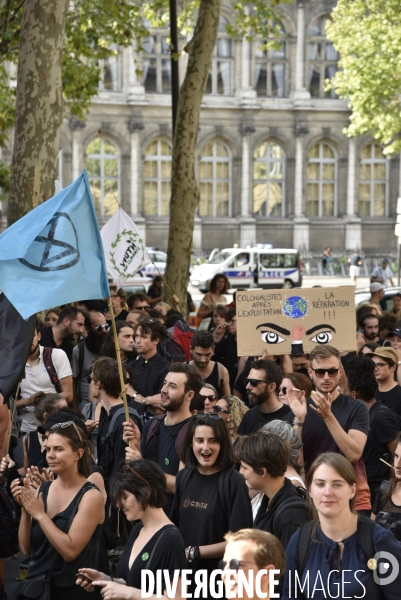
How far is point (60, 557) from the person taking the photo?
4.73 m

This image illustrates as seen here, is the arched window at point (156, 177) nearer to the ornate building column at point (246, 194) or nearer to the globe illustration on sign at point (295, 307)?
the ornate building column at point (246, 194)

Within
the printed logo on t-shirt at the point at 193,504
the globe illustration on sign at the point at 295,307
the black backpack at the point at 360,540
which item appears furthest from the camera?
the globe illustration on sign at the point at 295,307

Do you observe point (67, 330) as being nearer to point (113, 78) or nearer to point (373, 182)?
point (113, 78)

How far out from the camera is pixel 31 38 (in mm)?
10648

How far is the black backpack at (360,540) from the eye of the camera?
3750 millimetres

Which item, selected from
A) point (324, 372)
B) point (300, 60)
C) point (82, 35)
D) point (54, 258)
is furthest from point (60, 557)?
point (300, 60)

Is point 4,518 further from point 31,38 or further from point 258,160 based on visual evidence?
point 258,160

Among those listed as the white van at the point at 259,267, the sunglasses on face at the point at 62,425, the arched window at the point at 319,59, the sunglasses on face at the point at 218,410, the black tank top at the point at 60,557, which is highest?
the arched window at the point at 319,59

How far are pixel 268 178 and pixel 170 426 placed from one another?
1613 inches

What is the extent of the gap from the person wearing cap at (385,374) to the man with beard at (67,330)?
2997 millimetres

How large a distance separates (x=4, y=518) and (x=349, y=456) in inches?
78.1

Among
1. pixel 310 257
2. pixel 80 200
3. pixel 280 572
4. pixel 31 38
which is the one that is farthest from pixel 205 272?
pixel 280 572

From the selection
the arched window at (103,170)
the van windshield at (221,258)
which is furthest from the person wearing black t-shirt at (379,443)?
the arched window at (103,170)

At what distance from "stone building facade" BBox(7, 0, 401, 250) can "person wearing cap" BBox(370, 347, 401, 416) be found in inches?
1452
